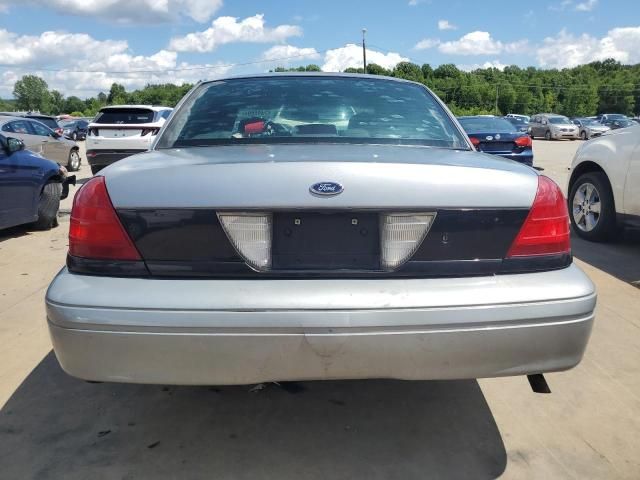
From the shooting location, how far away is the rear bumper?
1972 mm

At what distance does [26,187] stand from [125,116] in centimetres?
635

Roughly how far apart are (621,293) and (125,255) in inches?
163

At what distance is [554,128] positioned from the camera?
35.1 meters

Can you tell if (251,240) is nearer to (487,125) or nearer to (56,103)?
(487,125)

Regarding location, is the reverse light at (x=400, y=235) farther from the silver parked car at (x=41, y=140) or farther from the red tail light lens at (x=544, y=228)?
the silver parked car at (x=41, y=140)

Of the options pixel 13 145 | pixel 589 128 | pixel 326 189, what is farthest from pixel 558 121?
pixel 326 189

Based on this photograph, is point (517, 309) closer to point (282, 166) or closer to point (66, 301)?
point (282, 166)

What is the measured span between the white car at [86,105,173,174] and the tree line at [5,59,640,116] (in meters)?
73.6

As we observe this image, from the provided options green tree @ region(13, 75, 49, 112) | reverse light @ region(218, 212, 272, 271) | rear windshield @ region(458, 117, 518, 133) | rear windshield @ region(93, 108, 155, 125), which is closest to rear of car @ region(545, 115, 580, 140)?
rear windshield @ region(458, 117, 518, 133)

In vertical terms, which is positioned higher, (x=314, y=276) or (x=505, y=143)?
(x=314, y=276)

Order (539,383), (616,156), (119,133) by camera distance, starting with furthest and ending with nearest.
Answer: (119,133)
(616,156)
(539,383)

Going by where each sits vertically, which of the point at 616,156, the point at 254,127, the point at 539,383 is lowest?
the point at 539,383

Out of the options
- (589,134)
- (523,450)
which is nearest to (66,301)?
(523,450)

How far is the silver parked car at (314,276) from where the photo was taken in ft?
6.52
